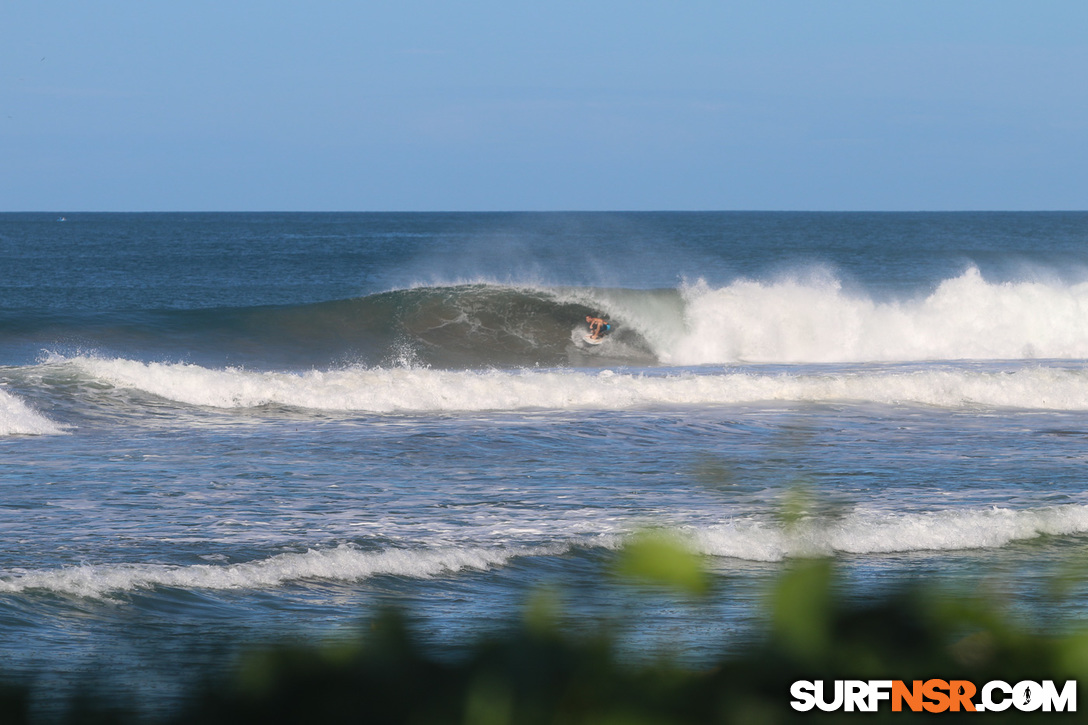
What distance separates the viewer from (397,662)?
1.31 metres

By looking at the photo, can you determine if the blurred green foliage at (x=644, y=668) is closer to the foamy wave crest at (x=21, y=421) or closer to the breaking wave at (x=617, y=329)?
the foamy wave crest at (x=21, y=421)

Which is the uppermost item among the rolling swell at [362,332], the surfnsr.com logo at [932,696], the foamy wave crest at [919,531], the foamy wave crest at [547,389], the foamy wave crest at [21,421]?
the rolling swell at [362,332]

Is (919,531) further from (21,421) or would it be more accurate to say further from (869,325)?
(869,325)

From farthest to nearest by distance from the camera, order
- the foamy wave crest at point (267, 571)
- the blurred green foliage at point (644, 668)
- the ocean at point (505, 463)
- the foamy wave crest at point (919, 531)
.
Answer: the foamy wave crest at point (919, 531)
the foamy wave crest at point (267, 571)
the ocean at point (505, 463)
the blurred green foliage at point (644, 668)

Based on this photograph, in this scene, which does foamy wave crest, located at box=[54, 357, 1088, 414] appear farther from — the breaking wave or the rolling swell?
the rolling swell

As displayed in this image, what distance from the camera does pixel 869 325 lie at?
2697cm

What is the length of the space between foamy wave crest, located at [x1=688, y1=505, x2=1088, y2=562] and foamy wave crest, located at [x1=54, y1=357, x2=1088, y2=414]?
7.26 meters

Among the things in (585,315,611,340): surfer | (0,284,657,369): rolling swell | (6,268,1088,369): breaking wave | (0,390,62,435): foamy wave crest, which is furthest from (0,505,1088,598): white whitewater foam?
(585,315,611,340): surfer

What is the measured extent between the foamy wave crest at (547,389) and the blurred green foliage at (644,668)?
555 inches

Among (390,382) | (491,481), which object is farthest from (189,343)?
(491,481)

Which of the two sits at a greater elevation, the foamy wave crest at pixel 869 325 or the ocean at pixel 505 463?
the foamy wave crest at pixel 869 325

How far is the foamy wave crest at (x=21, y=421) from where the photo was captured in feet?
43.3

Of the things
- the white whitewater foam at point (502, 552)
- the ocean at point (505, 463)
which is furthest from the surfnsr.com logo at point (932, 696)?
the white whitewater foam at point (502, 552)

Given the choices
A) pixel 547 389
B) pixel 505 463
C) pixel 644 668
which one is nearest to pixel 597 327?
pixel 547 389
